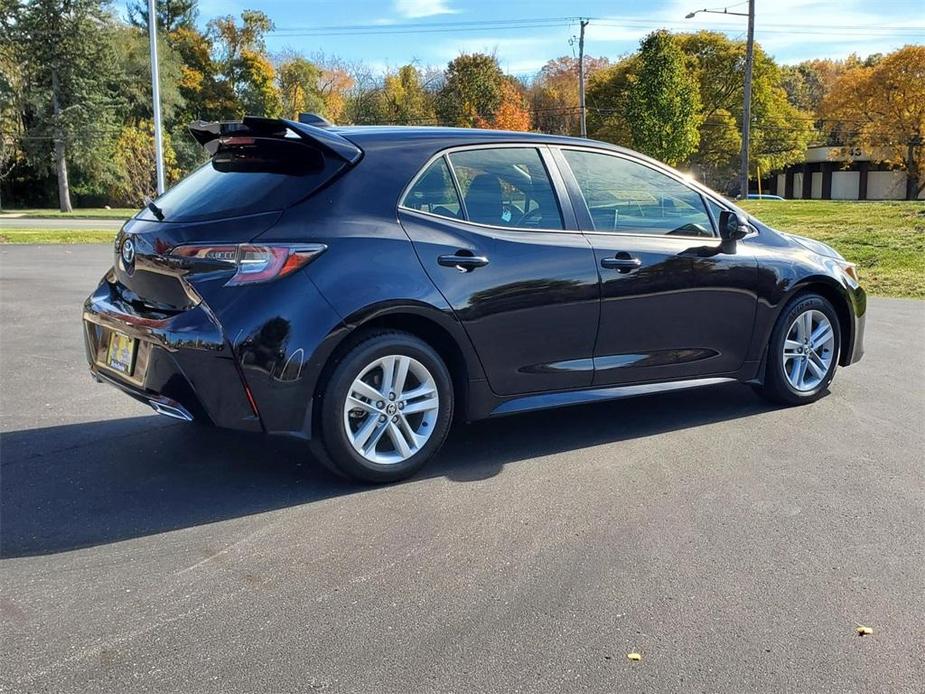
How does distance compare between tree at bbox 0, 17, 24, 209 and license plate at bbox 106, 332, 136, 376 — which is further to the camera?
tree at bbox 0, 17, 24, 209

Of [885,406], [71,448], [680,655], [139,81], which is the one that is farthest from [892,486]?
[139,81]

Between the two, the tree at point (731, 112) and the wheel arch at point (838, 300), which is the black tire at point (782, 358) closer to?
the wheel arch at point (838, 300)

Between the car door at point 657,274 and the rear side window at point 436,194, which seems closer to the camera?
the rear side window at point 436,194

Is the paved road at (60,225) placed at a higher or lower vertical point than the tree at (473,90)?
lower

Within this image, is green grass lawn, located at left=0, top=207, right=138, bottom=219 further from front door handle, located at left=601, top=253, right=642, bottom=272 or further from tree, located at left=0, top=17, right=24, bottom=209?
front door handle, located at left=601, top=253, right=642, bottom=272

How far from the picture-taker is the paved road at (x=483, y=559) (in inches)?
102

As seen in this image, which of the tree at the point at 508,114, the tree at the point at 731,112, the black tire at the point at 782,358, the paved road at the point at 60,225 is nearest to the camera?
the black tire at the point at 782,358

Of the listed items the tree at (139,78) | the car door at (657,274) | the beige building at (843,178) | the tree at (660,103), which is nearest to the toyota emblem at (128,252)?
the car door at (657,274)

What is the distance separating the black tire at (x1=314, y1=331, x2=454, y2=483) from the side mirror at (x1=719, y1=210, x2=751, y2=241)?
2038 millimetres

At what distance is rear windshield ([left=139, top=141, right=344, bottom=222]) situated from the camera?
3904 millimetres

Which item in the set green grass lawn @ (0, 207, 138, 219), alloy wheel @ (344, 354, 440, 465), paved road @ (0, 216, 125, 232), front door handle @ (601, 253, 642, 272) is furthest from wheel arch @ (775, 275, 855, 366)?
green grass lawn @ (0, 207, 138, 219)

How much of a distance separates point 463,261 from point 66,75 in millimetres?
45904

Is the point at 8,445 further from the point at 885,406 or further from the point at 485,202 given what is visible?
the point at 885,406

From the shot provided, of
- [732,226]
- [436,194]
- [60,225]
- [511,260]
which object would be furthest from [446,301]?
[60,225]
